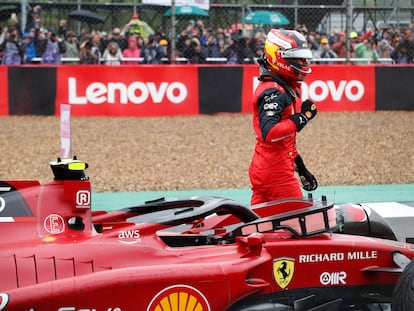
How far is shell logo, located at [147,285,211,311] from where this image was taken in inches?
177

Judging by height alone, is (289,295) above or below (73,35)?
below

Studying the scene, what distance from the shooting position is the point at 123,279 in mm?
4410

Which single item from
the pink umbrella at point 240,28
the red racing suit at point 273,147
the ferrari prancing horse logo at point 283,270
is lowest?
the ferrari prancing horse logo at point 283,270

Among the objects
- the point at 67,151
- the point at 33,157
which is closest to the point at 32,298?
the point at 67,151

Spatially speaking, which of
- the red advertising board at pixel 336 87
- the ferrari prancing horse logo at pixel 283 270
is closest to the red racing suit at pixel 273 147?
the ferrari prancing horse logo at pixel 283 270

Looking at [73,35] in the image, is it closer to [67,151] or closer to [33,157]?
[33,157]

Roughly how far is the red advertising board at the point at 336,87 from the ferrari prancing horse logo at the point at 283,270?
39.3 ft

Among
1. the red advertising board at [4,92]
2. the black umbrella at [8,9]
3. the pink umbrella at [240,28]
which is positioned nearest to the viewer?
the red advertising board at [4,92]

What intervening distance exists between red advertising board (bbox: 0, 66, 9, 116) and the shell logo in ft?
40.8

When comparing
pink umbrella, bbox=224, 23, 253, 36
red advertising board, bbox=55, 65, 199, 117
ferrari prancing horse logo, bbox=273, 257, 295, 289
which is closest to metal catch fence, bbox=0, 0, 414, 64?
pink umbrella, bbox=224, 23, 253, 36

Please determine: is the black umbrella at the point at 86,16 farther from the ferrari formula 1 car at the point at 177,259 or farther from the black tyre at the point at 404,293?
the black tyre at the point at 404,293

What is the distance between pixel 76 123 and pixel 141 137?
205cm

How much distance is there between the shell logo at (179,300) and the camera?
14.7ft

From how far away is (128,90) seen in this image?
654 inches
